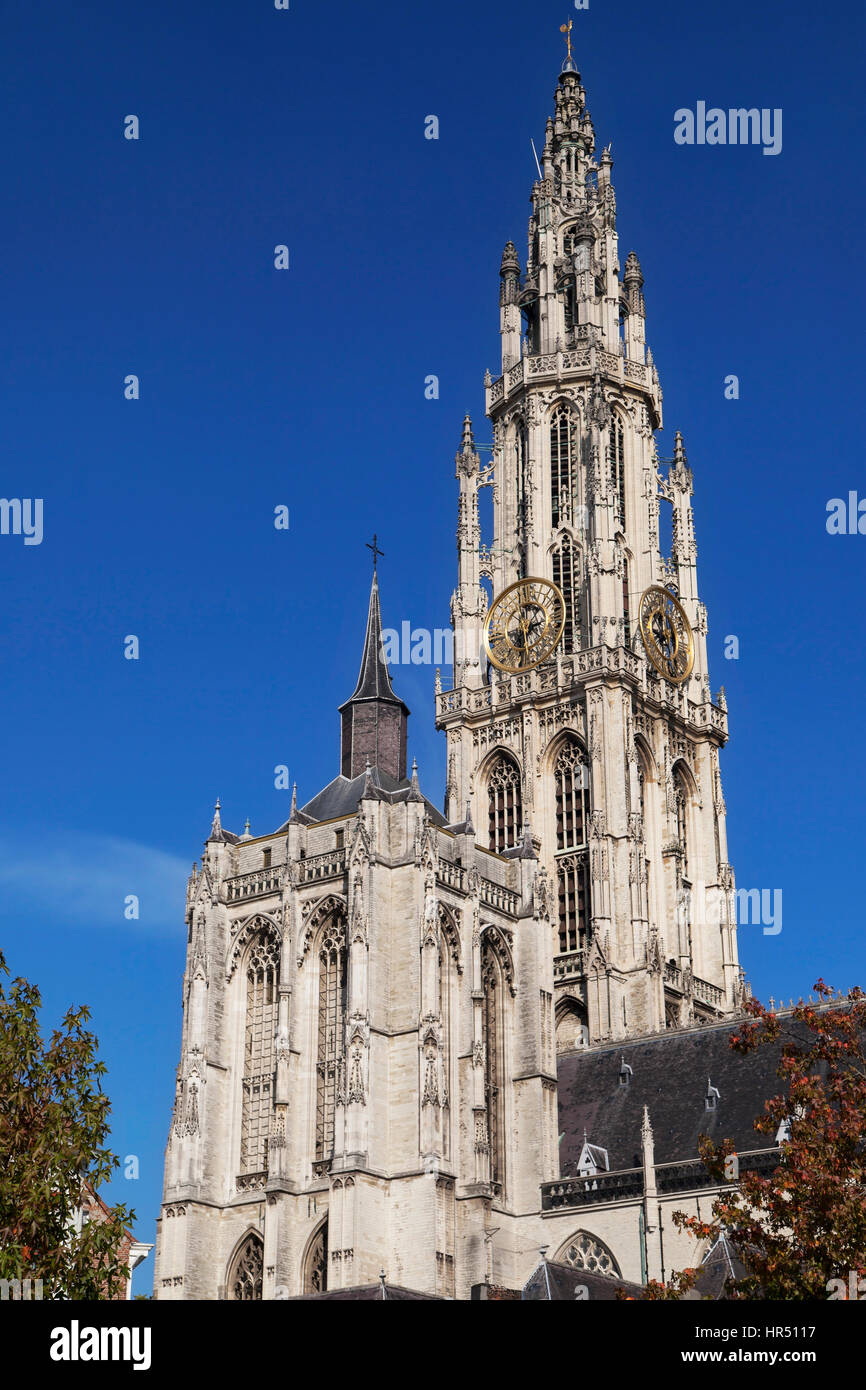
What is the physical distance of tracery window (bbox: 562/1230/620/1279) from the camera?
51656 mm

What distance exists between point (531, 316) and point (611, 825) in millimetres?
28881

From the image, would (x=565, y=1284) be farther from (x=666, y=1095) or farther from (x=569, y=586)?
(x=569, y=586)

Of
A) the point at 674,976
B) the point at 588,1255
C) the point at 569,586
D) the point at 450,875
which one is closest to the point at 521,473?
the point at 569,586

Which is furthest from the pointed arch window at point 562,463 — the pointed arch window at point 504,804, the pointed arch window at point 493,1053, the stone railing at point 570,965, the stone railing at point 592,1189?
the stone railing at point 592,1189

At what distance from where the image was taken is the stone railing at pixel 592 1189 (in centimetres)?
5191

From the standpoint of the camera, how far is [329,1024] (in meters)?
53.1

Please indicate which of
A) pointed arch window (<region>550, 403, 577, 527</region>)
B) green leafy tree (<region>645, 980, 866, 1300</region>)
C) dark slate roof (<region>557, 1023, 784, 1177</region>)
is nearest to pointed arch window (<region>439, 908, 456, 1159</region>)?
dark slate roof (<region>557, 1023, 784, 1177</region>)

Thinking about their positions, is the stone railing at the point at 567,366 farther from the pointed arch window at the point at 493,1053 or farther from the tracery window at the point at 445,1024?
the tracery window at the point at 445,1024

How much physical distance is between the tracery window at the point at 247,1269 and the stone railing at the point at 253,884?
10005 mm

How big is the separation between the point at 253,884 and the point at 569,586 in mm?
28053

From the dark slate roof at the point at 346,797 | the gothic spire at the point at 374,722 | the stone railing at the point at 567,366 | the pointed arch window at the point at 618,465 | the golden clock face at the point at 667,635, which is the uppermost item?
the stone railing at the point at 567,366

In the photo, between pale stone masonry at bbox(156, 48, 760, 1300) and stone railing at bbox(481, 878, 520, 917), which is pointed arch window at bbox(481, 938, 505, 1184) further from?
stone railing at bbox(481, 878, 520, 917)
